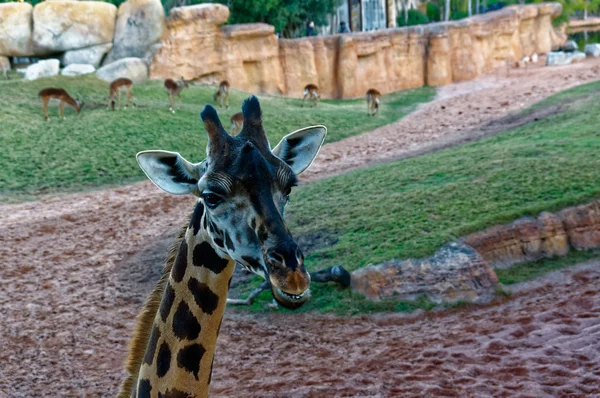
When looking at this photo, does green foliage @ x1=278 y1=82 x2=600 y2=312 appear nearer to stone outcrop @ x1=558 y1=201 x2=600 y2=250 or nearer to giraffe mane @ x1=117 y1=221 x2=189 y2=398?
stone outcrop @ x1=558 y1=201 x2=600 y2=250

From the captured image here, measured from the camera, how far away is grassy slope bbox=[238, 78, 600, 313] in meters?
8.82

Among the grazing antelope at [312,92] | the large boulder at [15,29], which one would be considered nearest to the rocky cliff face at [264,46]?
the large boulder at [15,29]

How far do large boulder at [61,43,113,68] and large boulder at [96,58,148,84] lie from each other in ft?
3.69

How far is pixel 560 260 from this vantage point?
8.83 metres

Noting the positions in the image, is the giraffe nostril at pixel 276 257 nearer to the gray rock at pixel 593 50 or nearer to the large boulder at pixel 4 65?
the large boulder at pixel 4 65

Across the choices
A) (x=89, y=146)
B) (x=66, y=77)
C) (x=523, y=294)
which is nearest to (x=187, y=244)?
(x=523, y=294)

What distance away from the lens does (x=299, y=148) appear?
4004mm

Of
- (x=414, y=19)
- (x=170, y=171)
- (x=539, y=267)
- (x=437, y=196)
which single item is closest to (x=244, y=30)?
(x=414, y=19)

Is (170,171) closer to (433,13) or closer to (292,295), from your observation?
(292,295)

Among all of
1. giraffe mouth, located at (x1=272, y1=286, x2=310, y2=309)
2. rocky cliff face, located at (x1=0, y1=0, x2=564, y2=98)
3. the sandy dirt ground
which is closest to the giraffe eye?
giraffe mouth, located at (x1=272, y1=286, x2=310, y2=309)

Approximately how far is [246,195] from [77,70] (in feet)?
71.2

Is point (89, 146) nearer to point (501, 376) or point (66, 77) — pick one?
point (66, 77)

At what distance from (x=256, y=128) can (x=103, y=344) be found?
15.6 ft

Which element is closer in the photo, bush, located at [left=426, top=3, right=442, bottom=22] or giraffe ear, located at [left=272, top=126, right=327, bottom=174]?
giraffe ear, located at [left=272, top=126, right=327, bottom=174]
